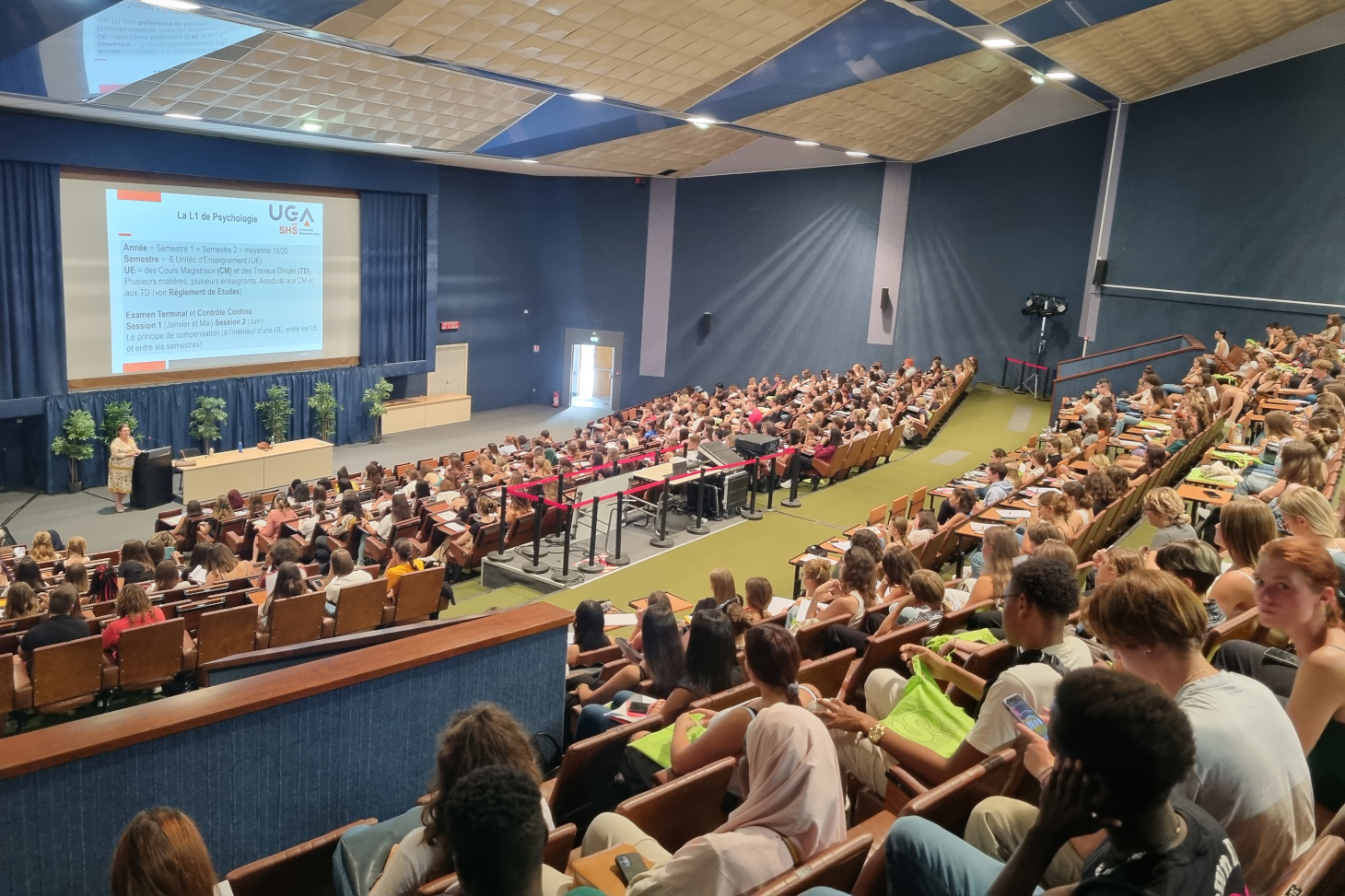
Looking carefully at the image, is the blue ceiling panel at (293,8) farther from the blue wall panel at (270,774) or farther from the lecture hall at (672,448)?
the blue wall panel at (270,774)

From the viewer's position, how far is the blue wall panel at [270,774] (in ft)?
7.48

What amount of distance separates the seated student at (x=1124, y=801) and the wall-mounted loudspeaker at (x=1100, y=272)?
53.0ft

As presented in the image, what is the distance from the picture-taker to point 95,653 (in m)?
5.40

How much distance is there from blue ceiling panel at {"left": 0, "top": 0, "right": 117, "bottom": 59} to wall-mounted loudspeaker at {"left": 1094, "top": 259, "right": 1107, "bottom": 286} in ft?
47.7

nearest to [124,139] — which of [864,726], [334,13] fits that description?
[334,13]

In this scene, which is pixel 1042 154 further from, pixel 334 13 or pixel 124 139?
pixel 124 139

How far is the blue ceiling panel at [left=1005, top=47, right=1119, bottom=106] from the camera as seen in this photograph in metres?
11.4

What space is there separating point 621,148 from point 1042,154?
7.80m

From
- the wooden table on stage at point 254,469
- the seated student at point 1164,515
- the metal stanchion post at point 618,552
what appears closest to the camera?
the seated student at point 1164,515

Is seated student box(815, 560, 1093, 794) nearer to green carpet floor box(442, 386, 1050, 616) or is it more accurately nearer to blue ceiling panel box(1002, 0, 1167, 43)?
green carpet floor box(442, 386, 1050, 616)

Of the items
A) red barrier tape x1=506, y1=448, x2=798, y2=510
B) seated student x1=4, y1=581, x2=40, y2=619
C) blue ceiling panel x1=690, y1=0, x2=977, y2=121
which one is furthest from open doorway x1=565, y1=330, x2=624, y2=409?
seated student x1=4, y1=581, x2=40, y2=619

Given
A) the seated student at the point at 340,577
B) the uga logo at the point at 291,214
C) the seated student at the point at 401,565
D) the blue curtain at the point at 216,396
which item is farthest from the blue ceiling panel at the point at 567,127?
the seated student at the point at 340,577

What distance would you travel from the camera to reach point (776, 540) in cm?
944

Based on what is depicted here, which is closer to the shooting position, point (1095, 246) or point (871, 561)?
point (871, 561)
